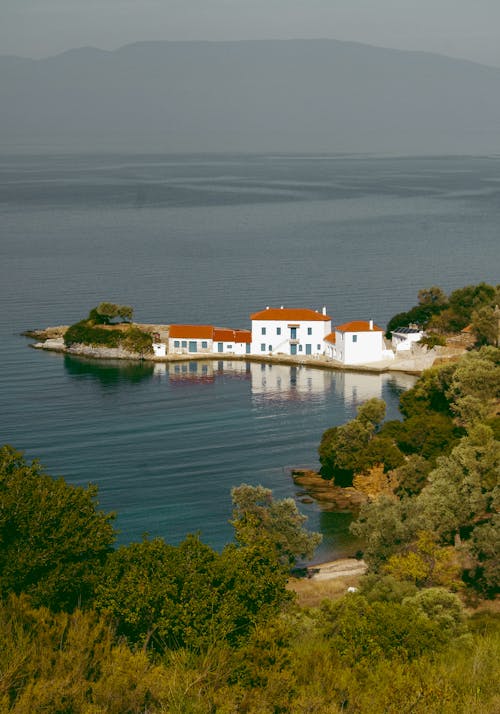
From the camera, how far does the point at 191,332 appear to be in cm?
7081

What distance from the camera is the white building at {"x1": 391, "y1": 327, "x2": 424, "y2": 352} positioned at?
69438 mm

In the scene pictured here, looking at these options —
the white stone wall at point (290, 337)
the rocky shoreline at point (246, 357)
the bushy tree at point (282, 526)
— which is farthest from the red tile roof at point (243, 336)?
the bushy tree at point (282, 526)

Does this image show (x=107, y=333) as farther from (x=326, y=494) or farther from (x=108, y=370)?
(x=326, y=494)

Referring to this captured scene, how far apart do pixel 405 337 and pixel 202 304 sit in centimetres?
1804

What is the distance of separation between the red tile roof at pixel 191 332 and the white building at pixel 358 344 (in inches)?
280

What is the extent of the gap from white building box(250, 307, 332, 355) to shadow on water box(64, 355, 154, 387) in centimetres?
605

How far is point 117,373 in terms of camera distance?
221ft

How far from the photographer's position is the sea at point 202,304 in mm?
47688

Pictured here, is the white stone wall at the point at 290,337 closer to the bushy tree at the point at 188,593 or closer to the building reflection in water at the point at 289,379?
the building reflection in water at the point at 289,379

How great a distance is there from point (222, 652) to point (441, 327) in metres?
49.4

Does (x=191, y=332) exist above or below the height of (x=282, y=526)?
above

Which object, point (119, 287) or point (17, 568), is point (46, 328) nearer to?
point (119, 287)

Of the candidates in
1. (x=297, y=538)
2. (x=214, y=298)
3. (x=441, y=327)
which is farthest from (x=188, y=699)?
(x=214, y=298)

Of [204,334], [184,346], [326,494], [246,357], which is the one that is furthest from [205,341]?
[326,494]
